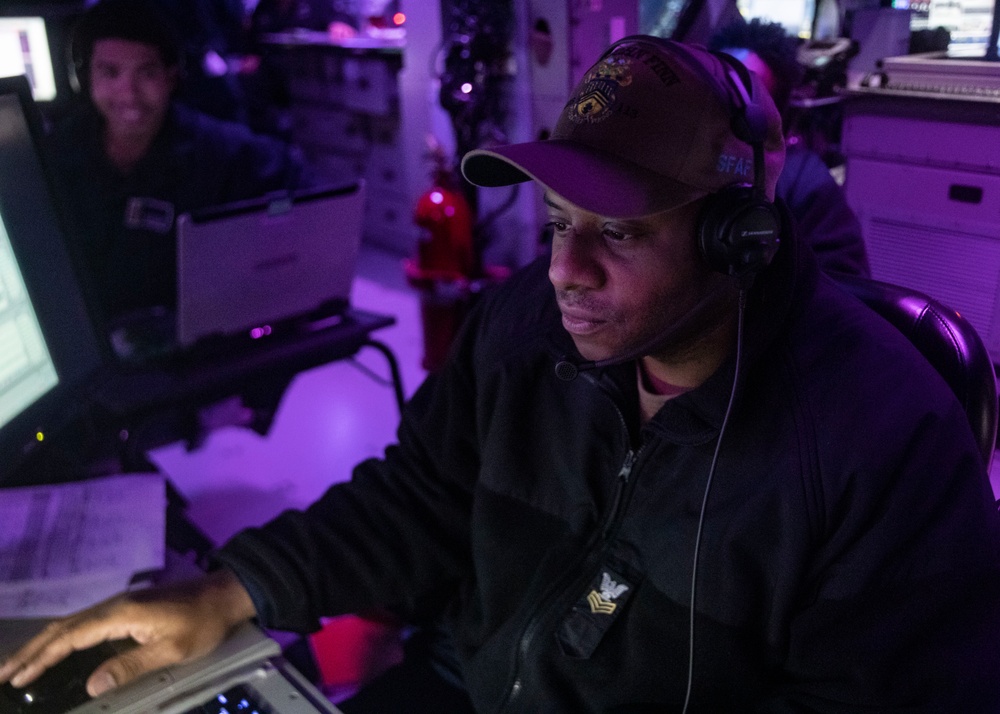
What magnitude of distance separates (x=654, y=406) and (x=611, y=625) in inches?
9.3

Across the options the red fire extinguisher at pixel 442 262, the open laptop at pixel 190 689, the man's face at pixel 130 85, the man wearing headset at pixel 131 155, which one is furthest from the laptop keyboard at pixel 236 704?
the red fire extinguisher at pixel 442 262

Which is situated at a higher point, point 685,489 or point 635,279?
point 635,279

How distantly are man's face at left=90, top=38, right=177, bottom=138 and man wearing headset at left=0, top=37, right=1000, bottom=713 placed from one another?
1519mm

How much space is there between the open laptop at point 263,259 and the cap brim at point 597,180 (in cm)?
71

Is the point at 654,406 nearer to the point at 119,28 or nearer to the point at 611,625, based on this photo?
the point at 611,625

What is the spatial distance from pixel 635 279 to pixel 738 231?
11 centimetres

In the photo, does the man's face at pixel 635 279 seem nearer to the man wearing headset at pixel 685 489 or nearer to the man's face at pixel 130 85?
the man wearing headset at pixel 685 489

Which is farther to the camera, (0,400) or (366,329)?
(366,329)

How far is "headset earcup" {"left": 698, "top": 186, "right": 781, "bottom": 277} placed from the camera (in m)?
0.77

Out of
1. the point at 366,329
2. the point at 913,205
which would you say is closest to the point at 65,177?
the point at 366,329

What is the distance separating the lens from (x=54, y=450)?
1.23 m

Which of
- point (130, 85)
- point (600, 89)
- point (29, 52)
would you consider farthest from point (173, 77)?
point (600, 89)

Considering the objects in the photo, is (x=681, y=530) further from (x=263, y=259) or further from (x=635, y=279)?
(x=263, y=259)

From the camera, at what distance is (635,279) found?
84cm
